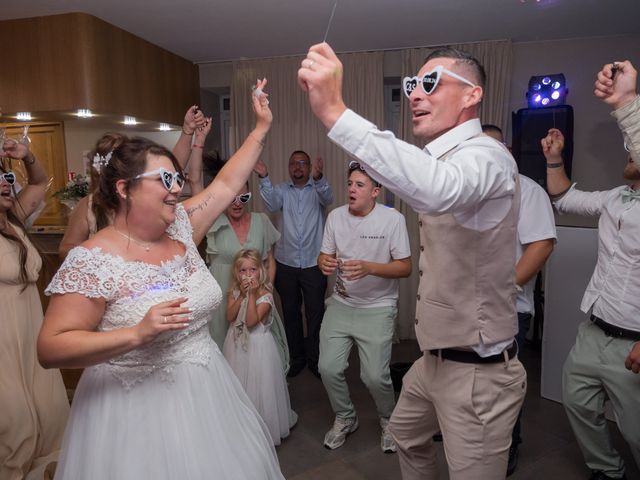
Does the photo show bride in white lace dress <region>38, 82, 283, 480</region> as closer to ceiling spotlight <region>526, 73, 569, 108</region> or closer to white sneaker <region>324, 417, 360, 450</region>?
white sneaker <region>324, 417, 360, 450</region>

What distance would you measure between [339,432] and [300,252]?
69.3 inches

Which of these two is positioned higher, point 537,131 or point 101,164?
point 537,131

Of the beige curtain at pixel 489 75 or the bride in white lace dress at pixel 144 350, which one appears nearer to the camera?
the bride in white lace dress at pixel 144 350

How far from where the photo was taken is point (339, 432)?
298cm

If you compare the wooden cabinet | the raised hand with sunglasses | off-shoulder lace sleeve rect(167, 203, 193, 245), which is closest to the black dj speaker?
off-shoulder lace sleeve rect(167, 203, 193, 245)

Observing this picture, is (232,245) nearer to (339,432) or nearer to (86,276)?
(339,432)

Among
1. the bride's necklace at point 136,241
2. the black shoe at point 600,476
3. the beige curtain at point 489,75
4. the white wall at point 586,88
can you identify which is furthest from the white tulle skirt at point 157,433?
the white wall at point 586,88

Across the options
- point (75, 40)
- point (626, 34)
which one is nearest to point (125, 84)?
point (75, 40)

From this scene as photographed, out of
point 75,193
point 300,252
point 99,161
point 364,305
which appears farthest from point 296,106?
point 99,161

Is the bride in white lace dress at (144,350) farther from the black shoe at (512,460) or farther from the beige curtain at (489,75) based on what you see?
the beige curtain at (489,75)

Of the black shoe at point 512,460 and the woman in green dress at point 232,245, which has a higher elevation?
the woman in green dress at point 232,245

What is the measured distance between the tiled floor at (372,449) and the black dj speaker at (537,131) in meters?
1.93

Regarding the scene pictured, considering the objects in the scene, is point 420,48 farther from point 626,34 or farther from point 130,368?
point 130,368

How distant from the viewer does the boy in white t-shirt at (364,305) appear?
2.87 metres
